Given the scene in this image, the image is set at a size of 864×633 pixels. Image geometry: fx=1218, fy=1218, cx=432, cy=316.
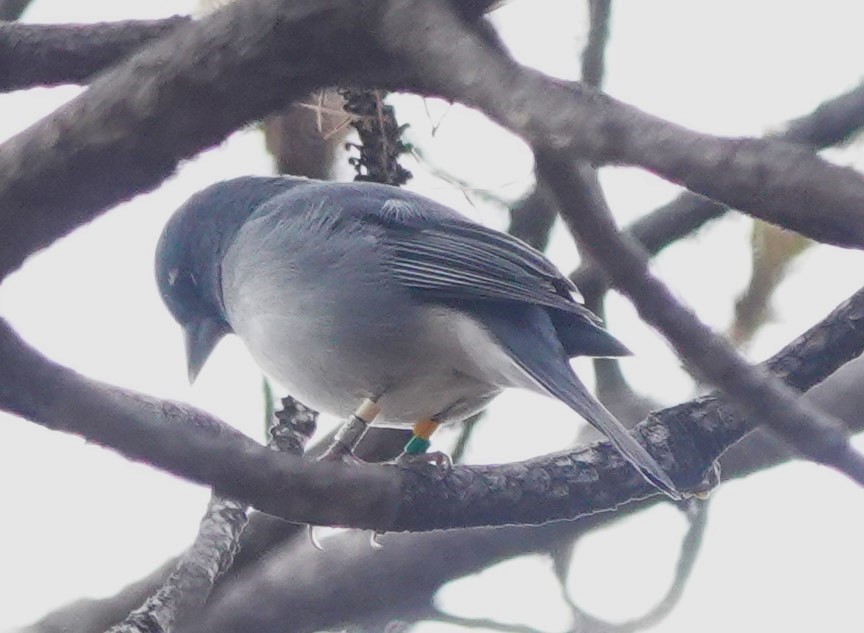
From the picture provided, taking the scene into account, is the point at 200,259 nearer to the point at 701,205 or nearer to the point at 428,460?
the point at 428,460

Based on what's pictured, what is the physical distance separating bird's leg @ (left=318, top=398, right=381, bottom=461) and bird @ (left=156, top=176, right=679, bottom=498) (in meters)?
0.02

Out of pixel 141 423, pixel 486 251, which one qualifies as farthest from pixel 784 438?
pixel 486 251

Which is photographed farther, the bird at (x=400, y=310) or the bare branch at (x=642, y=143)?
the bird at (x=400, y=310)

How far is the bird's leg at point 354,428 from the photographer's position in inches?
121

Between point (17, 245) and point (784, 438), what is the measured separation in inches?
41.8

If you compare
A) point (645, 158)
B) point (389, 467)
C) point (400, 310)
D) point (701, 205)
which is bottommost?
point (645, 158)

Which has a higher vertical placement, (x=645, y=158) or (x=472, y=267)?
(x=472, y=267)

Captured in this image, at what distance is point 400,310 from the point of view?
3199 millimetres

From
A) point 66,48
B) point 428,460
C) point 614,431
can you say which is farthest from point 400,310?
point 66,48

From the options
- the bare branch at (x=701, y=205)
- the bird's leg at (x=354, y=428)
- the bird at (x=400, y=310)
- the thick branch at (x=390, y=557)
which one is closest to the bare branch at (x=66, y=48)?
Answer: the bird at (x=400, y=310)

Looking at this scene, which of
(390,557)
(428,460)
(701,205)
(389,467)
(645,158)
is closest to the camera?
(645,158)

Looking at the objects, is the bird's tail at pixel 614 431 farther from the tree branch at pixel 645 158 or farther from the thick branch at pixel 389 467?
the tree branch at pixel 645 158

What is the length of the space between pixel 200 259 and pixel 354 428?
97 cm

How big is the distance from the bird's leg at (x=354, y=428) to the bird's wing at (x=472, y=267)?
330 mm
